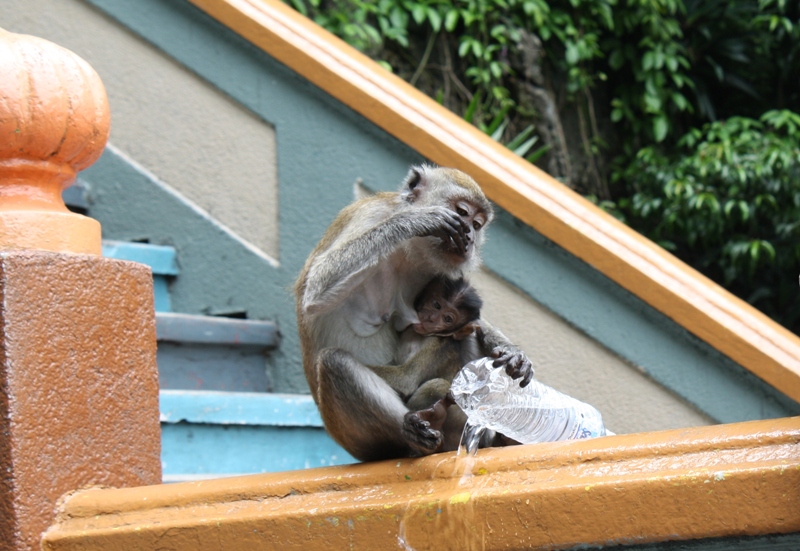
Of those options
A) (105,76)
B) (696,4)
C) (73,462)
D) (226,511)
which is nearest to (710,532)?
(226,511)

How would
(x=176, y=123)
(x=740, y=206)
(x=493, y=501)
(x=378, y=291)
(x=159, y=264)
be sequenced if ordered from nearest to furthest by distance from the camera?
1. (x=493, y=501)
2. (x=378, y=291)
3. (x=159, y=264)
4. (x=176, y=123)
5. (x=740, y=206)

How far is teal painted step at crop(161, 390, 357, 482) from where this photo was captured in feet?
11.0

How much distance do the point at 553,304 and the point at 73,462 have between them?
2.23 m

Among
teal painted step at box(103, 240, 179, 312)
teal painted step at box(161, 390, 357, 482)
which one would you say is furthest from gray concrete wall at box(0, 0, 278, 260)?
teal painted step at box(161, 390, 357, 482)

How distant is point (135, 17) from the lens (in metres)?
4.60

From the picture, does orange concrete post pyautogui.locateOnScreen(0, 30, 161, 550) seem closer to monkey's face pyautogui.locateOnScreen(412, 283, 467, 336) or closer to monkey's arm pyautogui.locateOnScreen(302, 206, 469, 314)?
monkey's arm pyautogui.locateOnScreen(302, 206, 469, 314)

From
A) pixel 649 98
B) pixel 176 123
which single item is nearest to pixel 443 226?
pixel 176 123

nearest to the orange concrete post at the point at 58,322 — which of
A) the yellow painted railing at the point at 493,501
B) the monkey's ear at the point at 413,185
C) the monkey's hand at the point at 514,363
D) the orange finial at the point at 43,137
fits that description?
the orange finial at the point at 43,137

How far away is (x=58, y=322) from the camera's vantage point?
2.40 meters

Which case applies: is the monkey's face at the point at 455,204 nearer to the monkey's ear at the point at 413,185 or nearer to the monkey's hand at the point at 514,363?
the monkey's ear at the point at 413,185

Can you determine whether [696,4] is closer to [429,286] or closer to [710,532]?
[429,286]

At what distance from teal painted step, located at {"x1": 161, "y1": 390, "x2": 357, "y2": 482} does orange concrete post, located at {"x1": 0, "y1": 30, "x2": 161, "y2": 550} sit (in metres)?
0.74

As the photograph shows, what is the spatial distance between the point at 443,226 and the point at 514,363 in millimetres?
483

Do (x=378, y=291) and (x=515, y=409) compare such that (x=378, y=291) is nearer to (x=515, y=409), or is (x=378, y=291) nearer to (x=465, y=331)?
(x=465, y=331)
